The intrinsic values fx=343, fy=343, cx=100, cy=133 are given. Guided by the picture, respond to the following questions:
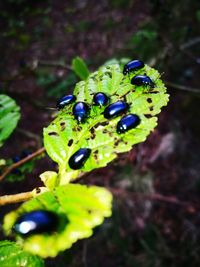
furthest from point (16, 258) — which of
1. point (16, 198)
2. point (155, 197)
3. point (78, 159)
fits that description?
point (155, 197)

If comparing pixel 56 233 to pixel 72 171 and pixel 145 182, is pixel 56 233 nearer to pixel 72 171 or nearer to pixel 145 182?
pixel 72 171

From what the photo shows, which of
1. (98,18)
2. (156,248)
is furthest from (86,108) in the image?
(98,18)

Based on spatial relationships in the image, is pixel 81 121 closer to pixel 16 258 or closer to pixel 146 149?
pixel 16 258

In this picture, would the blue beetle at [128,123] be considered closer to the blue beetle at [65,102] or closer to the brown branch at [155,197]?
the blue beetle at [65,102]

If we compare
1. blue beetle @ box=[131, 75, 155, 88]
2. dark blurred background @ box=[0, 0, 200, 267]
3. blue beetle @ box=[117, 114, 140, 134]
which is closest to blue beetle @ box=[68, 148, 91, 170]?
Result: blue beetle @ box=[117, 114, 140, 134]

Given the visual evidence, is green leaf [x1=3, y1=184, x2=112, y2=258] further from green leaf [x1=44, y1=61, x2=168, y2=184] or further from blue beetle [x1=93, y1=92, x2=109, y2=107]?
blue beetle [x1=93, y1=92, x2=109, y2=107]

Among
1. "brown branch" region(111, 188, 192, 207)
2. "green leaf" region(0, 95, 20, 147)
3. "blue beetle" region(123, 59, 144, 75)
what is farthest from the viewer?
"brown branch" region(111, 188, 192, 207)
